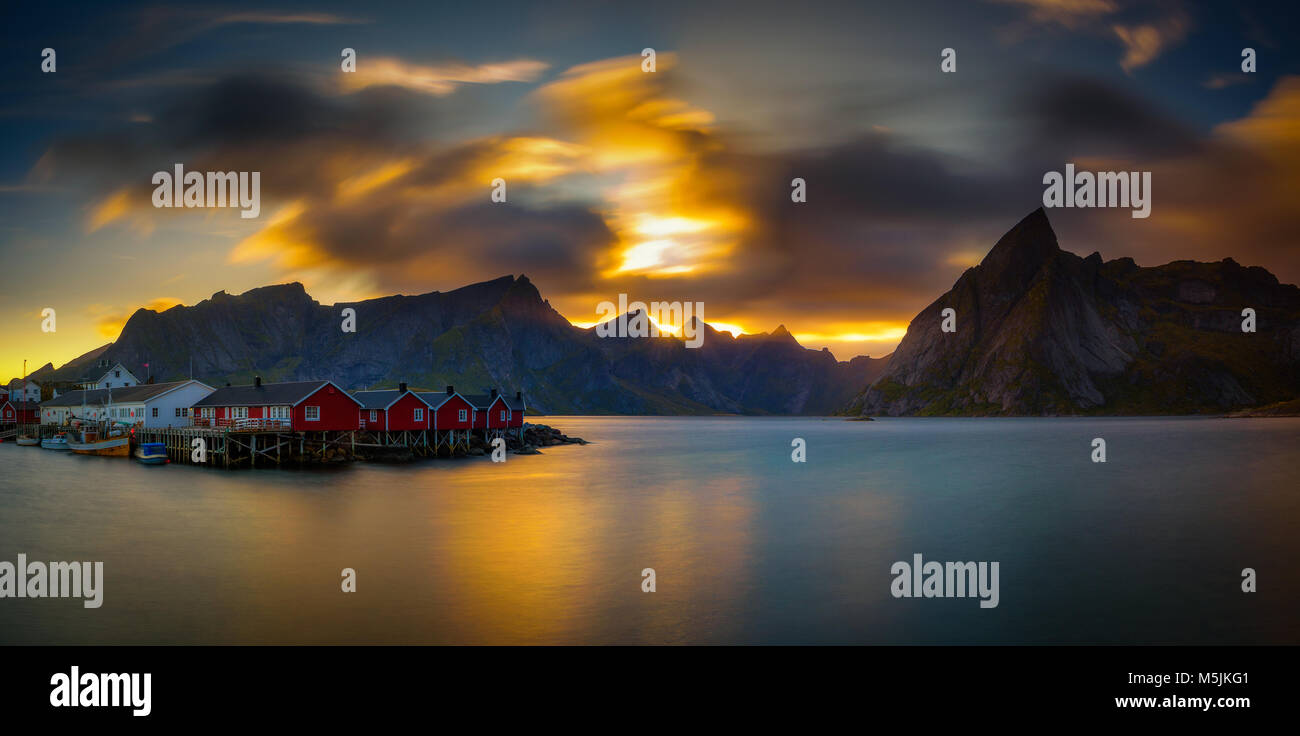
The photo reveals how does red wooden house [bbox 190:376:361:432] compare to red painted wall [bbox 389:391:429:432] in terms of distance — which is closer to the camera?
red wooden house [bbox 190:376:361:432]

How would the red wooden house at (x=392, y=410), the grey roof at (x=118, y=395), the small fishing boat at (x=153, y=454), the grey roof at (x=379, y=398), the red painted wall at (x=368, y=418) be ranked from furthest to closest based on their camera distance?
the grey roof at (x=118, y=395) → the grey roof at (x=379, y=398) → the red wooden house at (x=392, y=410) → the red painted wall at (x=368, y=418) → the small fishing boat at (x=153, y=454)

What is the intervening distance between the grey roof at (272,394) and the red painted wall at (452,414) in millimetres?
11580

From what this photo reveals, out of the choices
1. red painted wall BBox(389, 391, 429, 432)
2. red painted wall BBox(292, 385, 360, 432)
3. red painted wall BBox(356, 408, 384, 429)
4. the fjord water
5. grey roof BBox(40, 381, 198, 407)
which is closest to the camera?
the fjord water

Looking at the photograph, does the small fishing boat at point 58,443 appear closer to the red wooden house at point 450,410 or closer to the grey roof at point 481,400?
the red wooden house at point 450,410

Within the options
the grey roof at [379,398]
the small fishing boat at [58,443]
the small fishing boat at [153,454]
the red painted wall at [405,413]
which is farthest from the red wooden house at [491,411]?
the small fishing boat at [58,443]

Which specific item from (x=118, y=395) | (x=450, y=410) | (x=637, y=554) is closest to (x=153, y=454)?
(x=450, y=410)

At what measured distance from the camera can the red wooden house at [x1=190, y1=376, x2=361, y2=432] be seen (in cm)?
7744

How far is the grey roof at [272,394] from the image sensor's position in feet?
254

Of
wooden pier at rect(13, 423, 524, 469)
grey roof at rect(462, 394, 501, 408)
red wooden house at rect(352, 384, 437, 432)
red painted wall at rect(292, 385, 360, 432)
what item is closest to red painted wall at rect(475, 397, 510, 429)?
grey roof at rect(462, 394, 501, 408)

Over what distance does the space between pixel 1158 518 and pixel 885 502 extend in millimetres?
16408

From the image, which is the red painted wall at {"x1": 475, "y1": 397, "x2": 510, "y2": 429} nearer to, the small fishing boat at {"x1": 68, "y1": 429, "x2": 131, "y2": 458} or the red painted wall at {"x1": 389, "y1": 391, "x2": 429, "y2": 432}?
the red painted wall at {"x1": 389, "y1": 391, "x2": 429, "y2": 432}

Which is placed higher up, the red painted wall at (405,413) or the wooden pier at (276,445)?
the red painted wall at (405,413)

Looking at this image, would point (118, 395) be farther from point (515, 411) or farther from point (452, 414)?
point (515, 411)
